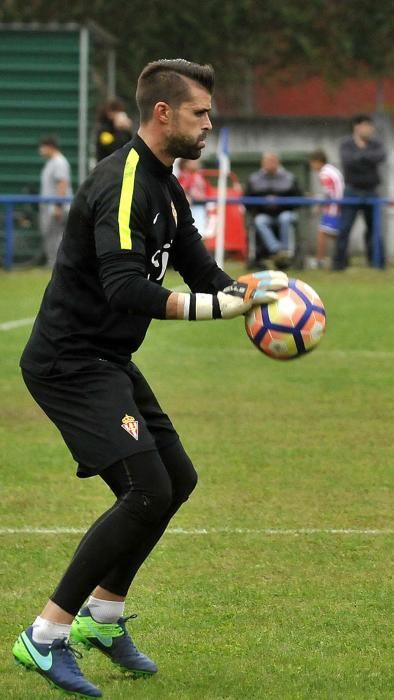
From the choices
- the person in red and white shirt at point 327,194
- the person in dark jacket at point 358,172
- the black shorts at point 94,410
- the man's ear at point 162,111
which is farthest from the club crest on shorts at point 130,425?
the person in red and white shirt at point 327,194

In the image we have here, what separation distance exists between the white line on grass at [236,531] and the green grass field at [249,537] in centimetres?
2

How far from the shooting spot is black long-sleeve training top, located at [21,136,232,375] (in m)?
5.18

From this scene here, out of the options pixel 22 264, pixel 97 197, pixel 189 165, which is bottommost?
pixel 22 264

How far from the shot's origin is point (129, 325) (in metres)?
5.47

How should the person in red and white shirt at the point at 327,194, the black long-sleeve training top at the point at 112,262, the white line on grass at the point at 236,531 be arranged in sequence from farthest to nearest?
the person in red and white shirt at the point at 327,194 < the white line on grass at the point at 236,531 < the black long-sleeve training top at the point at 112,262

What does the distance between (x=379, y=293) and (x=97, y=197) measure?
15802mm

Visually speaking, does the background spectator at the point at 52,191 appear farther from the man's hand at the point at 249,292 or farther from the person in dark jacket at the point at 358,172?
the man's hand at the point at 249,292

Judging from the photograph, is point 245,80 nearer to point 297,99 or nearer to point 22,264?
point 297,99

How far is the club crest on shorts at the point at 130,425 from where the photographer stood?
5344 millimetres

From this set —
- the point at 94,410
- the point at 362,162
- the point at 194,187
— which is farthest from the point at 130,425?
the point at 194,187

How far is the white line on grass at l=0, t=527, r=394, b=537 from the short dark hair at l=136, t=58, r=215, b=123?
2765 mm

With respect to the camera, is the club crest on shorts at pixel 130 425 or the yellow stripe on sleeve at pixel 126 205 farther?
the club crest on shorts at pixel 130 425

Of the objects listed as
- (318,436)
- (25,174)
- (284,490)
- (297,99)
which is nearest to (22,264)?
→ (25,174)

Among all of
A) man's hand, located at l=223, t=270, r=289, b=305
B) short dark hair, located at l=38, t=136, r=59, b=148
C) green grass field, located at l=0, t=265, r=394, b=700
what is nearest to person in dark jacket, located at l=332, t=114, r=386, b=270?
short dark hair, located at l=38, t=136, r=59, b=148
